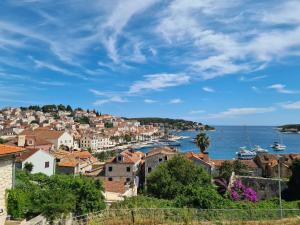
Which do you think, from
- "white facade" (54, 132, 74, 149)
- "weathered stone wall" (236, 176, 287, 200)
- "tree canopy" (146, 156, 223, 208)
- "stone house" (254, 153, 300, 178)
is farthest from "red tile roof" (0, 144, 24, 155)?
"white facade" (54, 132, 74, 149)

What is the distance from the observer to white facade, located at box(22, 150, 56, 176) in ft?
135

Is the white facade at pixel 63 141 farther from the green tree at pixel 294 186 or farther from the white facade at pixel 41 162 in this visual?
the green tree at pixel 294 186

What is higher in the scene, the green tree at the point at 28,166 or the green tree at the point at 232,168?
the green tree at the point at 28,166

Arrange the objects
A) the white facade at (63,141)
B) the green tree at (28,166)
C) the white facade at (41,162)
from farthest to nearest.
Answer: the white facade at (63,141), the white facade at (41,162), the green tree at (28,166)

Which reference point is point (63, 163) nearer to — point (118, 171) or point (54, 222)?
point (118, 171)

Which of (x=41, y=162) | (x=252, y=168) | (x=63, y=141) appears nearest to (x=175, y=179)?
(x=41, y=162)

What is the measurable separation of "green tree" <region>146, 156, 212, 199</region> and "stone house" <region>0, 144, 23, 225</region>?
1850cm

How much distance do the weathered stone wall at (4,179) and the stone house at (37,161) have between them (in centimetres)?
2680

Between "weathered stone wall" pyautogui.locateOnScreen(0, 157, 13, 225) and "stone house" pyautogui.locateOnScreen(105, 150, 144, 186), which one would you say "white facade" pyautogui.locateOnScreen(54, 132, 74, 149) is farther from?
"weathered stone wall" pyautogui.locateOnScreen(0, 157, 13, 225)

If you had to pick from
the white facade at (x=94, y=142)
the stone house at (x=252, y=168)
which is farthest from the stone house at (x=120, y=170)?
the white facade at (x=94, y=142)

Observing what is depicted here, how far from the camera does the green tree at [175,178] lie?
3216cm

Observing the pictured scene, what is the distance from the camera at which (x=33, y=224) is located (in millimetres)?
11312

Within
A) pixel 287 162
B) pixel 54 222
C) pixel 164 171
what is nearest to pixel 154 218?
pixel 54 222

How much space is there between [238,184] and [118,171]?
668 inches
